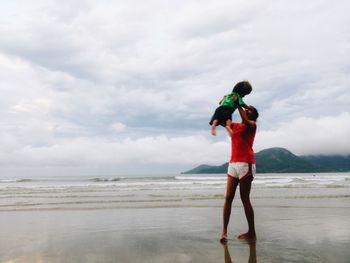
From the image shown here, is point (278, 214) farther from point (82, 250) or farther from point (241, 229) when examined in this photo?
point (82, 250)

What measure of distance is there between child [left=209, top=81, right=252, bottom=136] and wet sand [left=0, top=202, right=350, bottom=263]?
1.66 meters

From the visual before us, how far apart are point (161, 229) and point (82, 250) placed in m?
1.94

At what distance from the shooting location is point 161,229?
249 inches

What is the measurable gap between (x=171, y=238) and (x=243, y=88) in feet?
8.45

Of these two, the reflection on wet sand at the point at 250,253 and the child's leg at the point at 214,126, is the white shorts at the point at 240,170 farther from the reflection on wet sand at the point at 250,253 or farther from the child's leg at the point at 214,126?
the reflection on wet sand at the point at 250,253

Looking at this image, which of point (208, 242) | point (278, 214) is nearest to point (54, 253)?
point (208, 242)

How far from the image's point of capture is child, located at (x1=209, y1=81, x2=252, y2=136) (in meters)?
4.81

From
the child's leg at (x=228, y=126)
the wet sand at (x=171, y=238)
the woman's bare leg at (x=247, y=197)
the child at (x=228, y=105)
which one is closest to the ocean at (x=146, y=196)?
the wet sand at (x=171, y=238)

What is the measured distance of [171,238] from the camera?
5.43 metres

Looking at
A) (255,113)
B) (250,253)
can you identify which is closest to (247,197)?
(250,253)

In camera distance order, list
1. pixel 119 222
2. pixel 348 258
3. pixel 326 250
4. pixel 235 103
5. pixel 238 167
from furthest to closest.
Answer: pixel 119 222, pixel 238 167, pixel 235 103, pixel 326 250, pixel 348 258

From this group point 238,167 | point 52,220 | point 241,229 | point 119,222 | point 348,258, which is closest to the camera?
point 348,258

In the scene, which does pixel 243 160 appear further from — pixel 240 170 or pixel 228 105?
pixel 228 105

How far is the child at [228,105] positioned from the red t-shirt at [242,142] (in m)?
0.28
